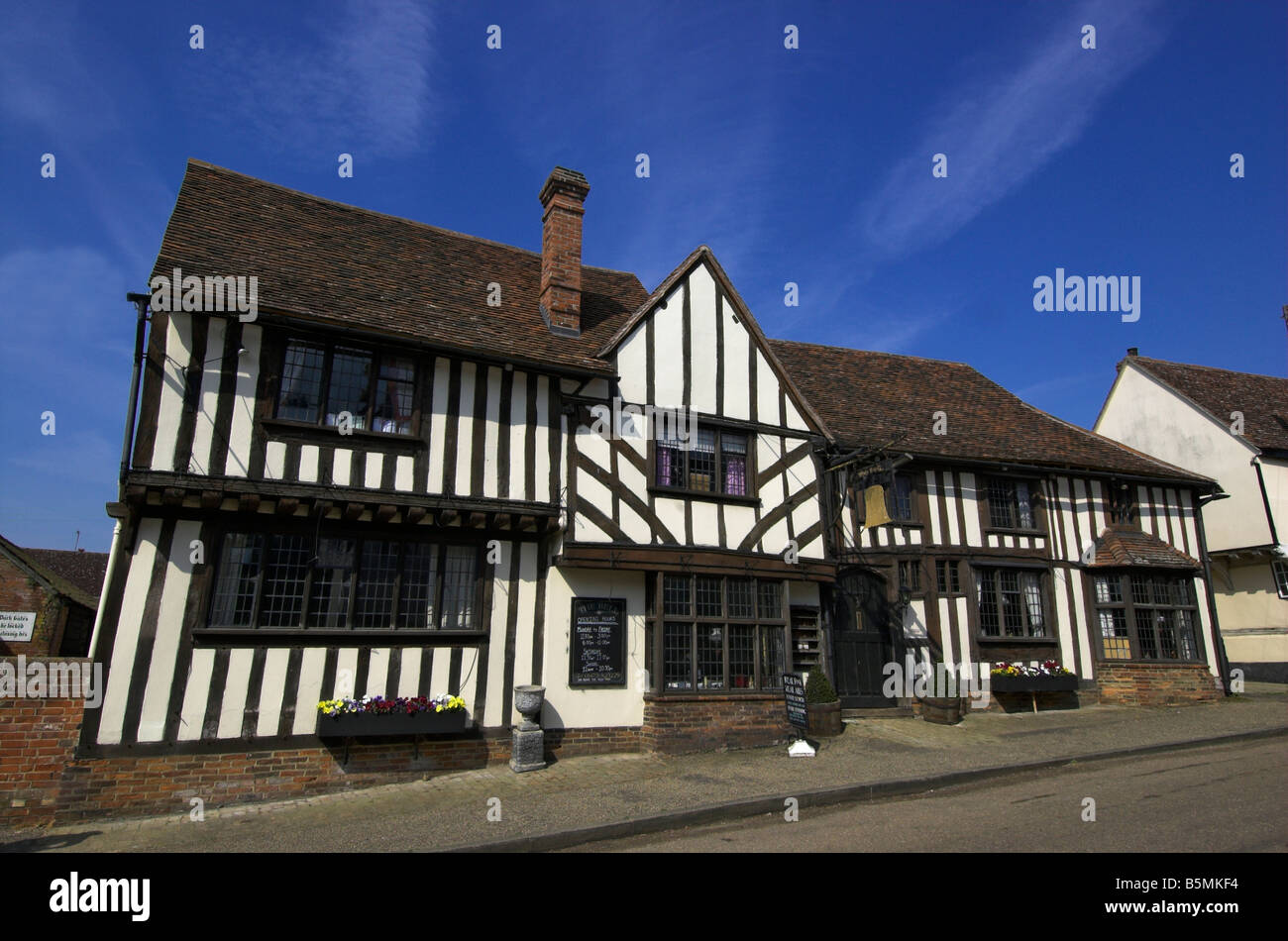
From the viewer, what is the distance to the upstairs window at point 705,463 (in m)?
12.3

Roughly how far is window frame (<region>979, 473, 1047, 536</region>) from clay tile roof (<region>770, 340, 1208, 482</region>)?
61cm

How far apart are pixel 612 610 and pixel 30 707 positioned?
7.16 metres

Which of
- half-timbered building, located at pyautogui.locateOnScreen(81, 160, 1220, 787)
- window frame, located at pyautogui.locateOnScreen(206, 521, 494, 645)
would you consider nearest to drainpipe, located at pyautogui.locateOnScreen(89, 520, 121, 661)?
half-timbered building, located at pyautogui.locateOnScreen(81, 160, 1220, 787)

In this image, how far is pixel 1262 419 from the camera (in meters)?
22.0

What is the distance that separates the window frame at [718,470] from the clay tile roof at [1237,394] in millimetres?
16926

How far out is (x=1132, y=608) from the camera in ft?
53.5

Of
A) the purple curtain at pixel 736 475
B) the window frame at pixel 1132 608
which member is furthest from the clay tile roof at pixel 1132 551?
the purple curtain at pixel 736 475

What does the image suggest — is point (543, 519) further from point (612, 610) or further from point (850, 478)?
point (850, 478)

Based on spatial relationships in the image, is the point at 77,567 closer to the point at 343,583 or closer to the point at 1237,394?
the point at 343,583

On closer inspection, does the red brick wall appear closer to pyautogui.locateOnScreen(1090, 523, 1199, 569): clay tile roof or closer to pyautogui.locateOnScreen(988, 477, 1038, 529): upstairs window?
pyautogui.locateOnScreen(988, 477, 1038, 529): upstairs window

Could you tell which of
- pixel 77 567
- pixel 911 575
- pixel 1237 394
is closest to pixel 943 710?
pixel 911 575

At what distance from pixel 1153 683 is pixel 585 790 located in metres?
13.7

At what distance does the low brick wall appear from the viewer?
7926 millimetres
